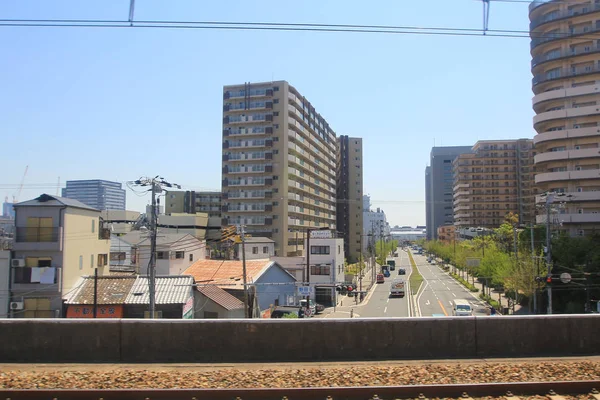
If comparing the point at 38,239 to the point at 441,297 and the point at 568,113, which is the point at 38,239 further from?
the point at 568,113

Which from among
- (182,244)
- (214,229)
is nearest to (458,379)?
(182,244)

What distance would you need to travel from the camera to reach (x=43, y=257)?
85.5 ft

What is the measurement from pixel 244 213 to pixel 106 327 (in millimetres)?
56801

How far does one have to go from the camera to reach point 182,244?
125 feet

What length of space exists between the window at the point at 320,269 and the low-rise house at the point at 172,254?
41.9ft

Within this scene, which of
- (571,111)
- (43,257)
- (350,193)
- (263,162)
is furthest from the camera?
(350,193)

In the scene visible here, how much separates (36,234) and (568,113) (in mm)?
47131

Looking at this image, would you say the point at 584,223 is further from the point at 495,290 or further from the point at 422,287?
the point at 422,287

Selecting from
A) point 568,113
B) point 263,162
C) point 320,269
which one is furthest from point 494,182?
point 320,269

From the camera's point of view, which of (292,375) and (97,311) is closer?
(292,375)

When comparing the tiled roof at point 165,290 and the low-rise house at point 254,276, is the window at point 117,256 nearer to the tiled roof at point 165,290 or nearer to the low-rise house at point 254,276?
the low-rise house at point 254,276

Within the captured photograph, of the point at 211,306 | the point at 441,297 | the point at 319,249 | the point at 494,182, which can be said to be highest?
the point at 494,182

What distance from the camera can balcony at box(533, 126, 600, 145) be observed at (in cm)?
4464

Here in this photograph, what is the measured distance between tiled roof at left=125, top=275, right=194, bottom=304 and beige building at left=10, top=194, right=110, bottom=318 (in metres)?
3.93
